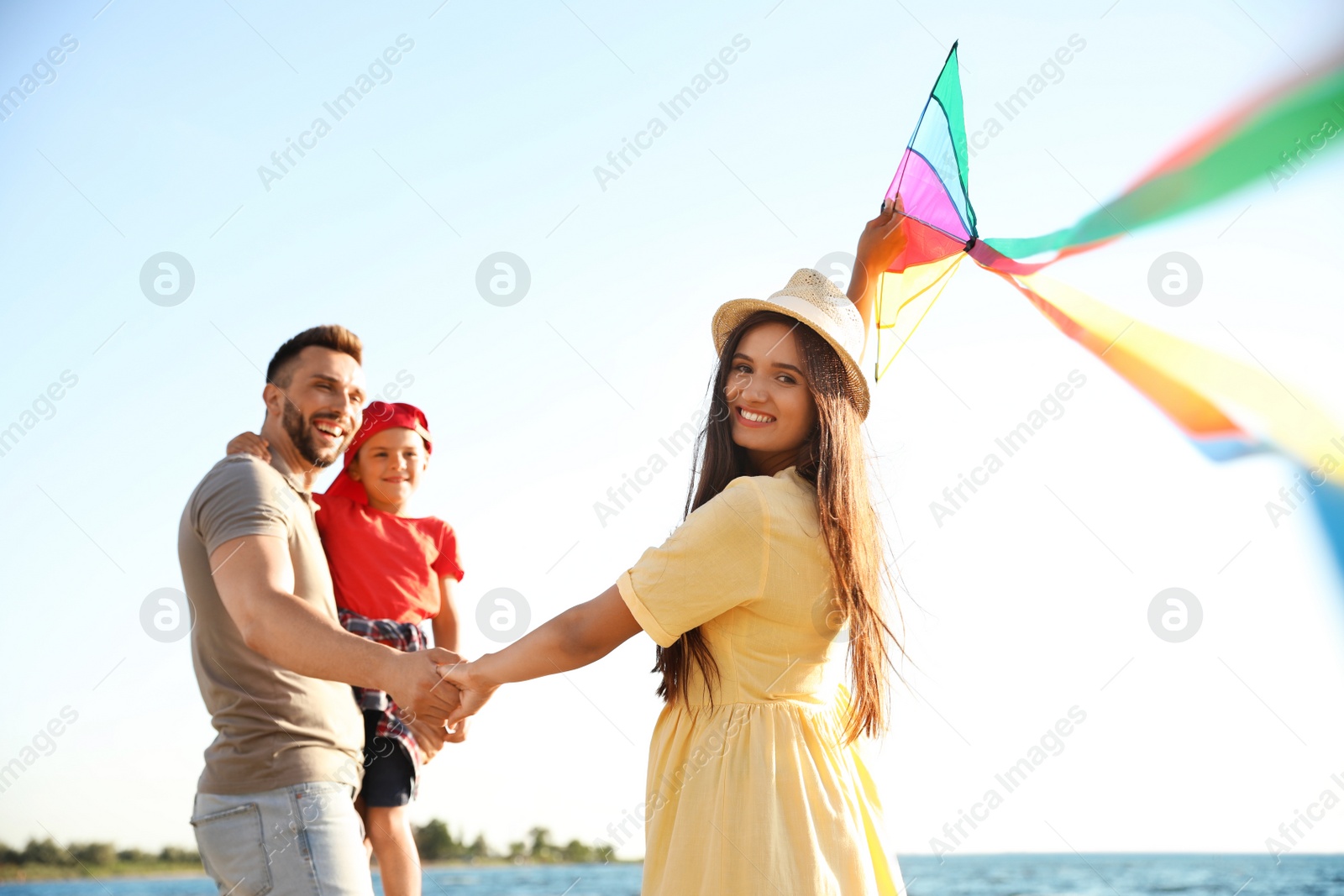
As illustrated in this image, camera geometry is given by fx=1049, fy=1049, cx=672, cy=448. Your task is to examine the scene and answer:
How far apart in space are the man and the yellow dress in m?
0.83

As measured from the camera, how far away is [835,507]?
8.07ft

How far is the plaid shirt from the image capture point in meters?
3.25

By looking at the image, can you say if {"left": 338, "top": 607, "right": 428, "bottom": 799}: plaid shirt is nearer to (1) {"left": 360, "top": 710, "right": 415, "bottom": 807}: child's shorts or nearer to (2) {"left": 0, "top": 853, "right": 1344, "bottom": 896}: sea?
(1) {"left": 360, "top": 710, "right": 415, "bottom": 807}: child's shorts

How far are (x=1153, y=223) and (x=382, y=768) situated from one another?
335 cm

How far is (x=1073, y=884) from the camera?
32844 millimetres

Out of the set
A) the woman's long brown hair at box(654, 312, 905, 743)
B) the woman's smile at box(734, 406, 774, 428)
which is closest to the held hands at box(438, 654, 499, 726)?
the woman's long brown hair at box(654, 312, 905, 743)

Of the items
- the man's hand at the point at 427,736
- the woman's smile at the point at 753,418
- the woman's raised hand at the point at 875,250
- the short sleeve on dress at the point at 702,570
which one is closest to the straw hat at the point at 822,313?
the woman's smile at the point at 753,418

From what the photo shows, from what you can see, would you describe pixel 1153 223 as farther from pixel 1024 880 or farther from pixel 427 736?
pixel 1024 880

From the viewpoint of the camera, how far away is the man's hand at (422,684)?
2873mm

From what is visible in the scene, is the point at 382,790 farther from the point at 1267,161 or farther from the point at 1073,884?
the point at 1073,884

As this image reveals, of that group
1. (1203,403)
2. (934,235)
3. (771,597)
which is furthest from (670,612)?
(1203,403)

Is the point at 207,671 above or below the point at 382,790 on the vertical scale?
above

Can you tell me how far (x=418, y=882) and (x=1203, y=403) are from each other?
3132mm

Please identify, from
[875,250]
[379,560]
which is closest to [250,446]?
[379,560]
